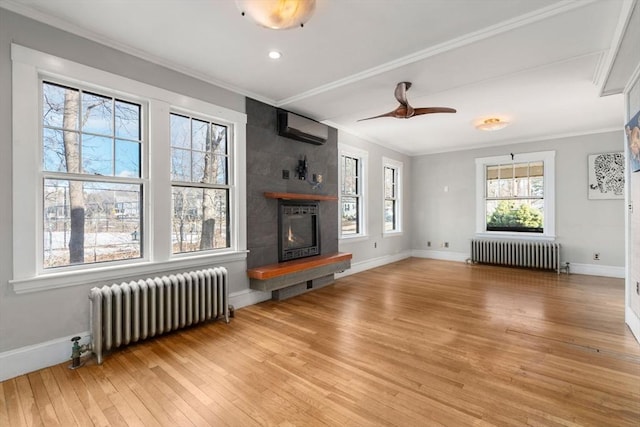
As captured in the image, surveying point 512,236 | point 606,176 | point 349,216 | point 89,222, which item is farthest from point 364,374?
point 606,176

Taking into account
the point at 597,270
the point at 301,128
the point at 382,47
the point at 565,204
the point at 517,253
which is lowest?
the point at 597,270

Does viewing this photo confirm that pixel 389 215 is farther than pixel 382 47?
Yes

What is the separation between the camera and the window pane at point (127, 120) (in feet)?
9.32

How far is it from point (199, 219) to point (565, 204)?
6799 millimetres

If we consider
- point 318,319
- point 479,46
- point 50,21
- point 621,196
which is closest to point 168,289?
point 318,319

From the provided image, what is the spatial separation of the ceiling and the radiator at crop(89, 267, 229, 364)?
7.25 ft

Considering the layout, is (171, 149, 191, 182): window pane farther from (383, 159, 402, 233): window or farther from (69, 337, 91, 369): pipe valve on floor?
(383, 159, 402, 233): window

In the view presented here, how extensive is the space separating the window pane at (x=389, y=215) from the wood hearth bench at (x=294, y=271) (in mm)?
2289

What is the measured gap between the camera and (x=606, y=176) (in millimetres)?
5512

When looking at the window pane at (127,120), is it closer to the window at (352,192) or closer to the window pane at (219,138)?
Answer: the window pane at (219,138)

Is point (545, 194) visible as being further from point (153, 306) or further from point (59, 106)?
point (59, 106)

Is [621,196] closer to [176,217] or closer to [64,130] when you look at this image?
[176,217]

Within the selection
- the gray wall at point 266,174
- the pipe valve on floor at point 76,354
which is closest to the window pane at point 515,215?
the gray wall at point 266,174

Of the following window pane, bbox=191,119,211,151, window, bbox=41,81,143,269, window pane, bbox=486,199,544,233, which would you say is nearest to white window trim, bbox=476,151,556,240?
window pane, bbox=486,199,544,233
